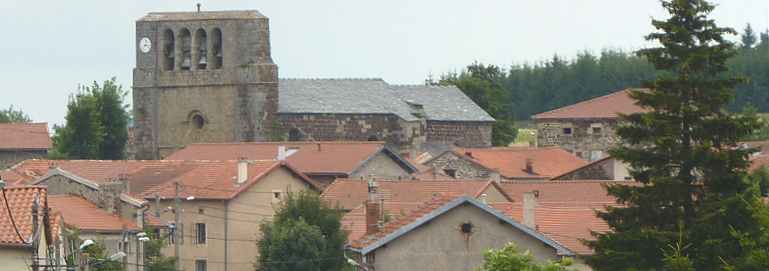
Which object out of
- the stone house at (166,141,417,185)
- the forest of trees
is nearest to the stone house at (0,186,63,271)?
the stone house at (166,141,417,185)

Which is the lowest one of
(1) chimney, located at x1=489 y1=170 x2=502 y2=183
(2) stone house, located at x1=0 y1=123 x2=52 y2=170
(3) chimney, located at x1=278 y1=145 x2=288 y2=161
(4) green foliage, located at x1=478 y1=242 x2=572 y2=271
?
(4) green foliage, located at x1=478 y1=242 x2=572 y2=271

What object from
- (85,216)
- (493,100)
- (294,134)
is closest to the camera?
(85,216)

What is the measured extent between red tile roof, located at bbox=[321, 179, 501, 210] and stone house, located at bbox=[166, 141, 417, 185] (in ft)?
17.6

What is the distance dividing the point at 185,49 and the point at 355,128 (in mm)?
7157

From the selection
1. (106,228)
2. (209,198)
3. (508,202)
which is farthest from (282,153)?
(106,228)

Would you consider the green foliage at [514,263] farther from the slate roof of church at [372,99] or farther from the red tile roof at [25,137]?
the red tile roof at [25,137]

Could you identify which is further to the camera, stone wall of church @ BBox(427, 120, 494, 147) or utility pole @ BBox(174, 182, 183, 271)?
stone wall of church @ BBox(427, 120, 494, 147)

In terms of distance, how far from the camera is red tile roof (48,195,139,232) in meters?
64.8

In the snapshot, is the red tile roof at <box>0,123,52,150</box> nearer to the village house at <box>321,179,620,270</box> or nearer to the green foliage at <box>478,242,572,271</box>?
the village house at <box>321,179,620,270</box>

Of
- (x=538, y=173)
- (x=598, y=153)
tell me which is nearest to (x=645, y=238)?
(x=538, y=173)

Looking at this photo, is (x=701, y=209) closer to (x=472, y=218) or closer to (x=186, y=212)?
(x=472, y=218)

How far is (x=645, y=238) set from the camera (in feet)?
145

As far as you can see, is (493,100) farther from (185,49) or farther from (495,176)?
(495,176)

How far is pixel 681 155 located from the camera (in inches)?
1777
